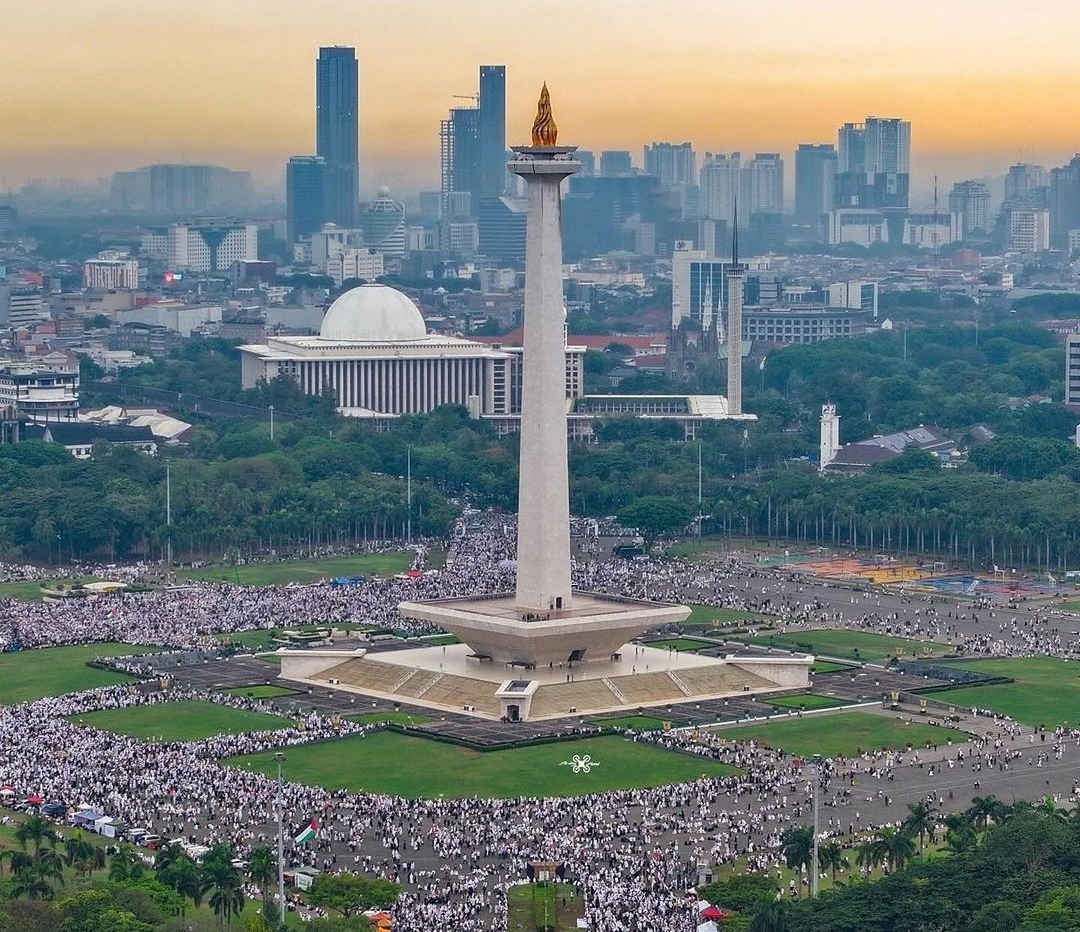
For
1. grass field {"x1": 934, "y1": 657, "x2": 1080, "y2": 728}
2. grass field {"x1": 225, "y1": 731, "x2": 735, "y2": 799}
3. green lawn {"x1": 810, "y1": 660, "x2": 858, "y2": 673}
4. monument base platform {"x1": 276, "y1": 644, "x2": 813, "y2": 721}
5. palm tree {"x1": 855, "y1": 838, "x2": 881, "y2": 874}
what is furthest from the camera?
green lawn {"x1": 810, "y1": 660, "x2": 858, "y2": 673}

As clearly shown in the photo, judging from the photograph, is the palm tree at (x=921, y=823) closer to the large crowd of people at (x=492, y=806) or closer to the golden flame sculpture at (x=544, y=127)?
the large crowd of people at (x=492, y=806)

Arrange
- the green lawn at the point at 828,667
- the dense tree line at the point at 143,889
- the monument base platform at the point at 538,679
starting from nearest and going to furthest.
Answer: the dense tree line at the point at 143,889, the monument base platform at the point at 538,679, the green lawn at the point at 828,667

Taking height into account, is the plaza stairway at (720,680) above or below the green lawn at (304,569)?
above

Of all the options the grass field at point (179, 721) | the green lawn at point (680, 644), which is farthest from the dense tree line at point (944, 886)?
the green lawn at point (680, 644)

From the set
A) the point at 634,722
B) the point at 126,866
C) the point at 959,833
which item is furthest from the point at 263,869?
the point at 634,722

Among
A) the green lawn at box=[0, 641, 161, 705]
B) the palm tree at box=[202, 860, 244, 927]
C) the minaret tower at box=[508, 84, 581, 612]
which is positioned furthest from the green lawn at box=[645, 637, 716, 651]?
the palm tree at box=[202, 860, 244, 927]

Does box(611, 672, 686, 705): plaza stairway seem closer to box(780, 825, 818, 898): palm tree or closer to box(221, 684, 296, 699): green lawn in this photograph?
box(221, 684, 296, 699): green lawn

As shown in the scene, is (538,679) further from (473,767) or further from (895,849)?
(895,849)
